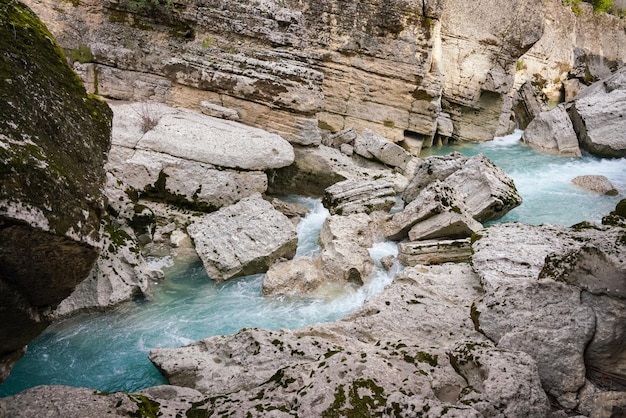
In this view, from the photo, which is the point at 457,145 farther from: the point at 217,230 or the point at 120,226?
the point at 120,226

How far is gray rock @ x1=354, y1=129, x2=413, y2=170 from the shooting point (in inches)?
516

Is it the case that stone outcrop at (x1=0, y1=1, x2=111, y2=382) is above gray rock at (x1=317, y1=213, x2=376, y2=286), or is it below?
above

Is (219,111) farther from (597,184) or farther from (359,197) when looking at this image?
(597,184)

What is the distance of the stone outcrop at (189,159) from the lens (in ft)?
30.2

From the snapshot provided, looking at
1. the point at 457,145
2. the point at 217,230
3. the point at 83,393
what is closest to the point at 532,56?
the point at 457,145

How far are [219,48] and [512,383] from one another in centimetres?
1051

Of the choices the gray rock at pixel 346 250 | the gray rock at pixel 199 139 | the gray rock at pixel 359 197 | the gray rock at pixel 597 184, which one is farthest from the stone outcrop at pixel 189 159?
the gray rock at pixel 597 184

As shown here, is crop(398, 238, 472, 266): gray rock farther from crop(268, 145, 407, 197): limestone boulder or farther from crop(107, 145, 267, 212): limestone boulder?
crop(107, 145, 267, 212): limestone boulder

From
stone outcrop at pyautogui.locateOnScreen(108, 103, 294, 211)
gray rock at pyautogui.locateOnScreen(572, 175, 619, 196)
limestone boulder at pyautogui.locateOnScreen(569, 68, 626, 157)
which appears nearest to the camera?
stone outcrop at pyautogui.locateOnScreen(108, 103, 294, 211)

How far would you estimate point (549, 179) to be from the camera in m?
14.2

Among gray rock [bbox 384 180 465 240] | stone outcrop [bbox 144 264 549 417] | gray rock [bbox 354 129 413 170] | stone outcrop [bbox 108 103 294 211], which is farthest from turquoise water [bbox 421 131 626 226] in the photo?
stone outcrop [bbox 144 264 549 417]

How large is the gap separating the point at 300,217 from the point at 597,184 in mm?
8831

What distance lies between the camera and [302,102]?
1140 centimetres

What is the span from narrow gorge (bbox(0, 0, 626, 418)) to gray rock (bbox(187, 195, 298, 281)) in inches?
1.8
